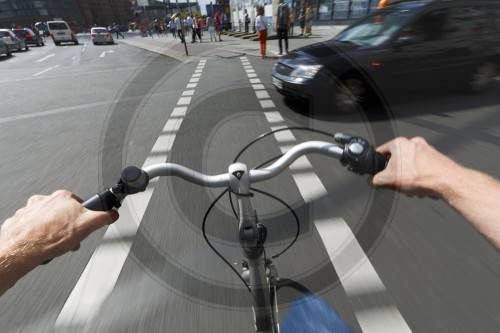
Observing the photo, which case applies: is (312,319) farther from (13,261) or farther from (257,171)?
(13,261)

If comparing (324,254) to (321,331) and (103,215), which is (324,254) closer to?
(321,331)

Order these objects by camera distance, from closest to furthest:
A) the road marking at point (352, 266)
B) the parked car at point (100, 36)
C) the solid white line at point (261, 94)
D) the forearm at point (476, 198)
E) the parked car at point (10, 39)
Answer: the forearm at point (476, 198) → the road marking at point (352, 266) → the solid white line at point (261, 94) → the parked car at point (10, 39) → the parked car at point (100, 36)

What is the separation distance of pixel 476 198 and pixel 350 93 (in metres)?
5.01

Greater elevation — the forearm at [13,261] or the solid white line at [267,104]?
the forearm at [13,261]

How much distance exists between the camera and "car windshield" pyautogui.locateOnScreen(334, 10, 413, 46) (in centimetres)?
538

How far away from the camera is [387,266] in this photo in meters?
2.30

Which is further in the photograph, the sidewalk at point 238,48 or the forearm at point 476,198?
the sidewalk at point 238,48

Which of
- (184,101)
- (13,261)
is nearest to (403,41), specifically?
(184,101)

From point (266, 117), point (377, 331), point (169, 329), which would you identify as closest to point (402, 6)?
point (266, 117)

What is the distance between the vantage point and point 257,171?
46.4 inches

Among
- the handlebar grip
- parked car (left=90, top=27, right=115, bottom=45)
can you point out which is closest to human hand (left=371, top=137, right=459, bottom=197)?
the handlebar grip

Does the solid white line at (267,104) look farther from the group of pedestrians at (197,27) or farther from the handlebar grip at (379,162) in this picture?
the group of pedestrians at (197,27)

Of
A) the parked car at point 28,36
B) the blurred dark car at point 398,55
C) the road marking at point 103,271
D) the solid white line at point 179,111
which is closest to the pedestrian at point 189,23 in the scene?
the parked car at point 28,36

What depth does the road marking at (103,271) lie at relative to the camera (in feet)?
6.75
